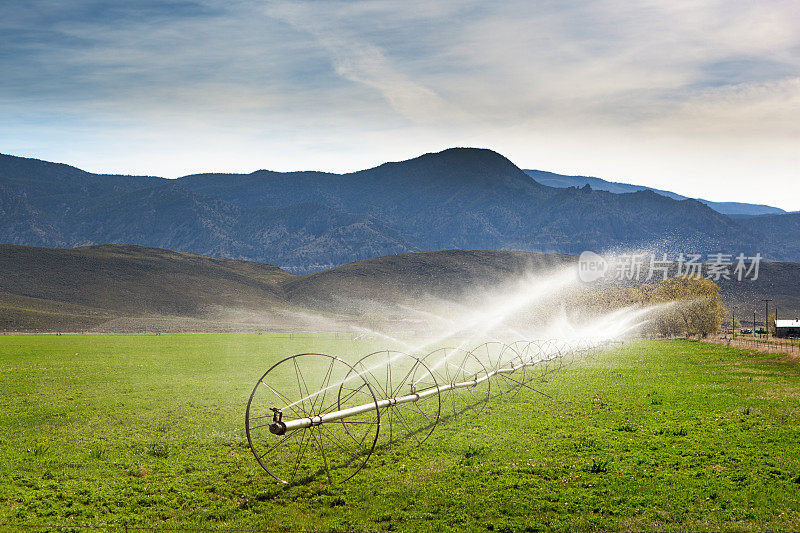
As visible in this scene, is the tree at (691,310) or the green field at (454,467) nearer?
the green field at (454,467)

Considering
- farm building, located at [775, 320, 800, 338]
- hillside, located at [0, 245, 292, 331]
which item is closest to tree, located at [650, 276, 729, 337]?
farm building, located at [775, 320, 800, 338]

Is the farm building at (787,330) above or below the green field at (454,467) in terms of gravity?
below

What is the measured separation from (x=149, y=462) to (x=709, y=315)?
103267 mm

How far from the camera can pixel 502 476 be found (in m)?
15.6

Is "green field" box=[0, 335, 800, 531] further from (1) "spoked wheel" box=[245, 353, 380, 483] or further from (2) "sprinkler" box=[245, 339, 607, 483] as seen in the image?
(2) "sprinkler" box=[245, 339, 607, 483]

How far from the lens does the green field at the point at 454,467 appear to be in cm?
1293

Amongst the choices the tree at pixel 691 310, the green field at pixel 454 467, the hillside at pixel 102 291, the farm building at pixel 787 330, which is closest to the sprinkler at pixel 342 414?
the green field at pixel 454 467

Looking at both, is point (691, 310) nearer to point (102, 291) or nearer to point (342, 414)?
point (342, 414)

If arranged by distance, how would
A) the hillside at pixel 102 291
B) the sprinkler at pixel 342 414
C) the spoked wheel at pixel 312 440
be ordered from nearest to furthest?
the spoked wheel at pixel 312 440
the sprinkler at pixel 342 414
the hillside at pixel 102 291

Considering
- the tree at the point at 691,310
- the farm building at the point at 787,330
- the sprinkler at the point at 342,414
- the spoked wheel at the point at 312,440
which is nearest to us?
the spoked wheel at the point at 312,440

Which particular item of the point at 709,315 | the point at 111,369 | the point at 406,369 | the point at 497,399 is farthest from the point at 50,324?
the point at 709,315

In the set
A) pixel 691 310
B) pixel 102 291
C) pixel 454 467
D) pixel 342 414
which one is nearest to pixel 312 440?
pixel 454 467

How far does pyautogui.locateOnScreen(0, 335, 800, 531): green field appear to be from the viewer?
12930 millimetres

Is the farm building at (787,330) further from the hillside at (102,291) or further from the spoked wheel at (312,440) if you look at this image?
the hillside at (102,291)
